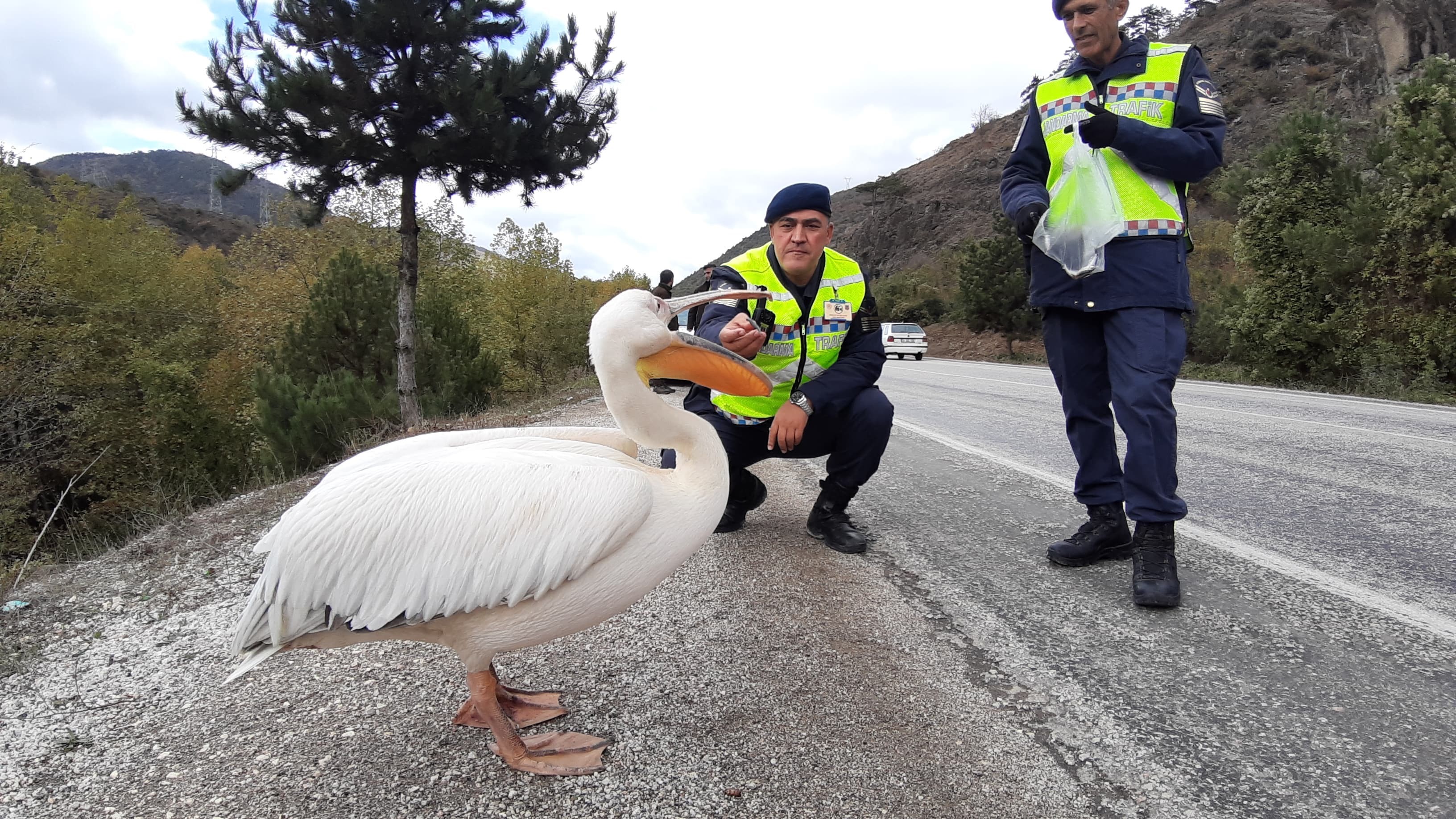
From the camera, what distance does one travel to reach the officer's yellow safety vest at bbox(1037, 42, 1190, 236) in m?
2.91

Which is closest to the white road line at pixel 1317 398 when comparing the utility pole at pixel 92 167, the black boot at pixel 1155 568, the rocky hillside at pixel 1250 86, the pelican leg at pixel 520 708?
the black boot at pixel 1155 568

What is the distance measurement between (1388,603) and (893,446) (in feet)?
13.0

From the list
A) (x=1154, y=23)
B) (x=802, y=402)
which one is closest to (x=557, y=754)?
(x=802, y=402)

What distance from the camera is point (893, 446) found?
255 inches

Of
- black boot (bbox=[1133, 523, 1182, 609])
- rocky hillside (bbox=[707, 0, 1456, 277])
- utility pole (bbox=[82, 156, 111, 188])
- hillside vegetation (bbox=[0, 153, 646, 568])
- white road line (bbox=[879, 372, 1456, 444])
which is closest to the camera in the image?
black boot (bbox=[1133, 523, 1182, 609])

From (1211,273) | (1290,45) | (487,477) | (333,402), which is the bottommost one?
(333,402)

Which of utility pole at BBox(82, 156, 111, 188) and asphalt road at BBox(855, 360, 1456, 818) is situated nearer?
asphalt road at BBox(855, 360, 1456, 818)

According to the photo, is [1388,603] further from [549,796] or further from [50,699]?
[50,699]

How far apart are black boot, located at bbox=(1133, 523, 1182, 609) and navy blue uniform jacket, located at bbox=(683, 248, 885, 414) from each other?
55.1 inches

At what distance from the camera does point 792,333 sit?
363 centimetres

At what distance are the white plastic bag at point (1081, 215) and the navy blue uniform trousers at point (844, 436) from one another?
3.47 feet

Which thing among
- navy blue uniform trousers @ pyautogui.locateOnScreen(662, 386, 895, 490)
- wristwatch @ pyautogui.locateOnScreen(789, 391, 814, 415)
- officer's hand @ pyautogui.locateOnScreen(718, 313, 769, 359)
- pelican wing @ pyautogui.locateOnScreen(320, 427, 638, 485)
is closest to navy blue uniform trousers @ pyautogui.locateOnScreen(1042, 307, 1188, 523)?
navy blue uniform trousers @ pyautogui.locateOnScreen(662, 386, 895, 490)

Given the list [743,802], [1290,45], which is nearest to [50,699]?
[743,802]

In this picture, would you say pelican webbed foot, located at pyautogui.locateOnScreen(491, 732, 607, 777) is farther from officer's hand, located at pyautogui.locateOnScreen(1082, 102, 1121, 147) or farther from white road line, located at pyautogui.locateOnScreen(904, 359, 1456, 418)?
white road line, located at pyautogui.locateOnScreen(904, 359, 1456, 418)
